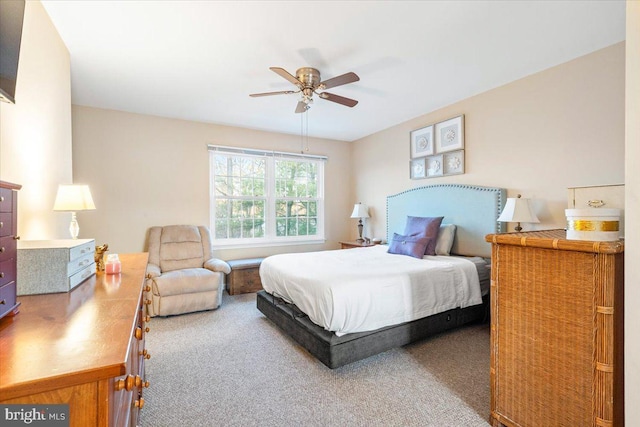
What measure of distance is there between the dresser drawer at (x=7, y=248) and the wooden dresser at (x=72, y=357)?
19 centimetres

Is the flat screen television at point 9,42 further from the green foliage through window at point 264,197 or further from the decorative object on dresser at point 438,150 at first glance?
the decorative object on dresser at point 438,150

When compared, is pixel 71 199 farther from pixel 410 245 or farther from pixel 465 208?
pixel 465 208

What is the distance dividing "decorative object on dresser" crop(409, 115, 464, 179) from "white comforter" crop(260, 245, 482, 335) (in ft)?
4.25

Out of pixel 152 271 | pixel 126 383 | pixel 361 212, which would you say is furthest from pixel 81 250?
pixel 361 212

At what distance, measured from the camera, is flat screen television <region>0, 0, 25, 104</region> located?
45.7 inches

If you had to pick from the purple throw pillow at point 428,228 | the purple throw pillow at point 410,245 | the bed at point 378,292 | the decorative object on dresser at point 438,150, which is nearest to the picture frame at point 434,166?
the decorative object on dresser at point 438,150

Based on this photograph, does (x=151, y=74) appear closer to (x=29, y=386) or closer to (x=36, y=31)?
(x=36, y=31)

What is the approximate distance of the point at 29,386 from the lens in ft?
1.93

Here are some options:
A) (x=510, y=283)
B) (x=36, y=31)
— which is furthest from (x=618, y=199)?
(x=36, y=31)

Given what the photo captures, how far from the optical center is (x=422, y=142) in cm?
416

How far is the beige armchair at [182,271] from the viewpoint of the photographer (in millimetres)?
3350

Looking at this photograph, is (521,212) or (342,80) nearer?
(342,80)

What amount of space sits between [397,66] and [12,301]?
297 centimetres

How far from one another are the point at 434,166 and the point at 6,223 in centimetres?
404
